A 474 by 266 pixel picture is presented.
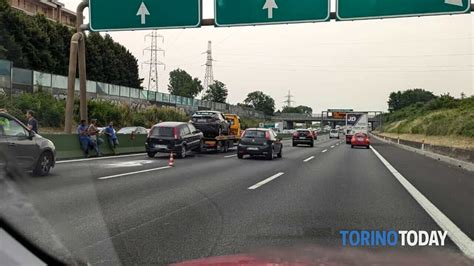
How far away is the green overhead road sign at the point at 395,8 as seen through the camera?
1595 centimetres

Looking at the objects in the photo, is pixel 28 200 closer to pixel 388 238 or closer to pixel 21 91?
pixel 388 238

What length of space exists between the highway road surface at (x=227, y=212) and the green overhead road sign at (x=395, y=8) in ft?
18.3

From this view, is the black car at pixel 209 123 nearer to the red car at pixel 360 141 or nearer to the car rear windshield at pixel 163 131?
the car rear windshield at pixel 163 131

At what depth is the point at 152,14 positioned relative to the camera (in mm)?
18391

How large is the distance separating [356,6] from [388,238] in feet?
39.7

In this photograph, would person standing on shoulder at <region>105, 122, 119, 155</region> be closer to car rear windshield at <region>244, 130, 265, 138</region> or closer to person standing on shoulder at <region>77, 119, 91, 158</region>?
person standing on shoulder at <region>77, 119, 91, 158</region>

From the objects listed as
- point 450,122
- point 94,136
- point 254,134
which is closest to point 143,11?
point 94,136

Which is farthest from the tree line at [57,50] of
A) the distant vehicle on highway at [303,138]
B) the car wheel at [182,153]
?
the distant vehicle on highway at [303,138]

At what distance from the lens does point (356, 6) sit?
55.3 feet

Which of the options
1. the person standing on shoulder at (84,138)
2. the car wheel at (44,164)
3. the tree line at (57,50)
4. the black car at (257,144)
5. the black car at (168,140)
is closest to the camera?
the car wheel at (44,164)

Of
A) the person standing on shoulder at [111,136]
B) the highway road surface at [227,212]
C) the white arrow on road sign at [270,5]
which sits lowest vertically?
the highway road surface at [227,212]

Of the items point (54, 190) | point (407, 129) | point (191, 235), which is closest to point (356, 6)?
point (54, 190)

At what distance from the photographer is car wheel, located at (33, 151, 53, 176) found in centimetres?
1230

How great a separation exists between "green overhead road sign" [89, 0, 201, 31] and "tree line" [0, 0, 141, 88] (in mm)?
18666
